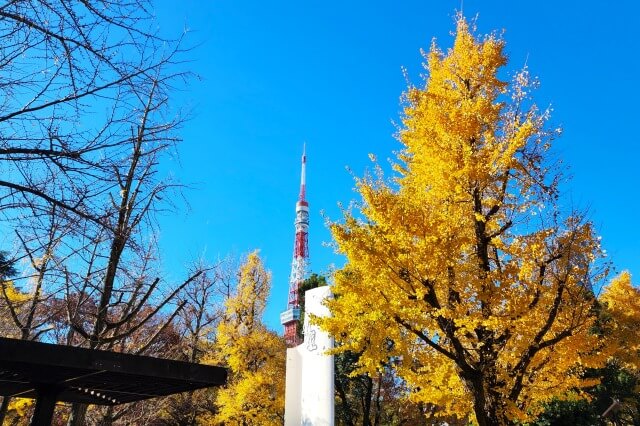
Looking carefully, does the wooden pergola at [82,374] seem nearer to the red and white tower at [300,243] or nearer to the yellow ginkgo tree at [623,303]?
the yellow ginkgo tree at [623,303]

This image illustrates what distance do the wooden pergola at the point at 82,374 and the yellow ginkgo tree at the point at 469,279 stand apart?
2980 millimetres

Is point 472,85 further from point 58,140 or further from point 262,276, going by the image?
point 262,276

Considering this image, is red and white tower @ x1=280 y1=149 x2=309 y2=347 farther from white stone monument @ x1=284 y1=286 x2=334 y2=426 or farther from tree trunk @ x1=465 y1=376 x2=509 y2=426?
tree trunk @ x1=465 y1=376 x2=509 y2=426

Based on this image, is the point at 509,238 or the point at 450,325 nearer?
the point at 450,325

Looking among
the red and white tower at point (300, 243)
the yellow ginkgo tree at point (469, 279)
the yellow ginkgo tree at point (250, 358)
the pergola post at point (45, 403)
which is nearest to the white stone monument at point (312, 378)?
the yellow ginkgo tree at point (250, 358)

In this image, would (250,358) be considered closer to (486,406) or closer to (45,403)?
(486,406)

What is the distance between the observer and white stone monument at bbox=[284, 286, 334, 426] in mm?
13797

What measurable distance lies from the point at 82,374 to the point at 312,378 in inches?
419

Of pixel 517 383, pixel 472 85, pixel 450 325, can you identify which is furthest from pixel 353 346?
pixel 472 85

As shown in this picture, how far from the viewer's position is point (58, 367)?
426 cm

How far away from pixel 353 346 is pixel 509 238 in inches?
130

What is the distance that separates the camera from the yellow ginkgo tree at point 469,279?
7.14 meters

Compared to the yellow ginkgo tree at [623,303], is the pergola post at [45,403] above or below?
below

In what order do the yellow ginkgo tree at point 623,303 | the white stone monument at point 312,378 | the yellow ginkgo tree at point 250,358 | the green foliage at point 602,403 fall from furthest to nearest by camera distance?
the yellow ginkgo tree at point 623,303, the yellow ginkgo tree at point 250,358, the white stone monument at point 312,378, the green foliage at point 602,403
